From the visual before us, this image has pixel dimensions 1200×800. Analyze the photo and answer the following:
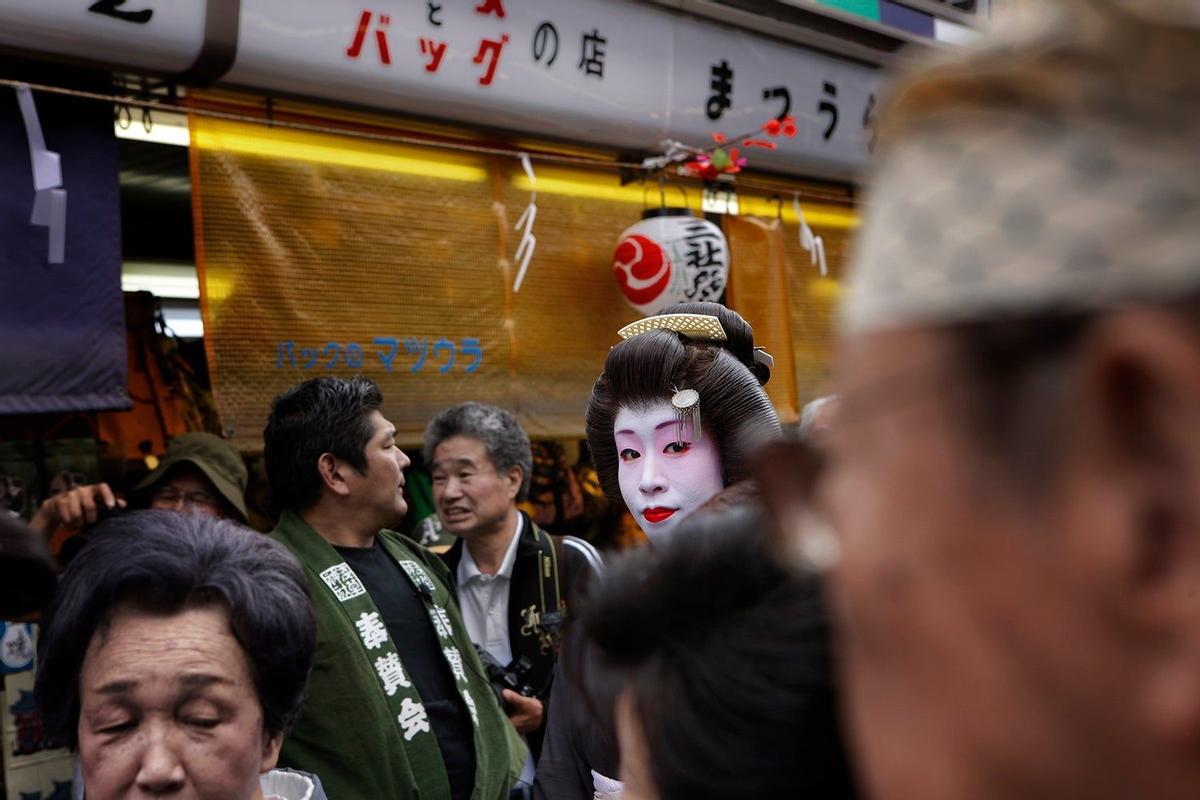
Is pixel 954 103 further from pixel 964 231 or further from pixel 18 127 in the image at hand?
pixel 18 127

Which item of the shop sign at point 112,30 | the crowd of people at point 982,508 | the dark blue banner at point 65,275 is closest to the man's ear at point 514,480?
the dark blue banner at point 65,275

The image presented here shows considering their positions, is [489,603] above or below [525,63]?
below

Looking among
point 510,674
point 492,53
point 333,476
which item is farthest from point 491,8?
point 510,674

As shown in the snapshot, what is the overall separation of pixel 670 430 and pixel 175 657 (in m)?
1.26

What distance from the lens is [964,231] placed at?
564mm

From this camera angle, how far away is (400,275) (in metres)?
5.74

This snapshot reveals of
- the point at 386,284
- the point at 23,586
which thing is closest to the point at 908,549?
the point at 23,586

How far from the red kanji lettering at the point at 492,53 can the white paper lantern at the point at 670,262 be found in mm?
1179

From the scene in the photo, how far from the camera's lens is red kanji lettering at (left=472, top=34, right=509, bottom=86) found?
5758 mm

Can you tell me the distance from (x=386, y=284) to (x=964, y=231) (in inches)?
209

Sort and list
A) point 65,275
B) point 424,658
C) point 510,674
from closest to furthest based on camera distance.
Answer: point 424,658 < point 65,275 < point 510,674

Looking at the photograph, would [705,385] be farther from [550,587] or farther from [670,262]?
[670,262]

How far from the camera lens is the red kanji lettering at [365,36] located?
529 cm

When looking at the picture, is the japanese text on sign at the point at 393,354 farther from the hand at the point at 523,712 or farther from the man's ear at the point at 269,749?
the man's ear at the point at 269,749
